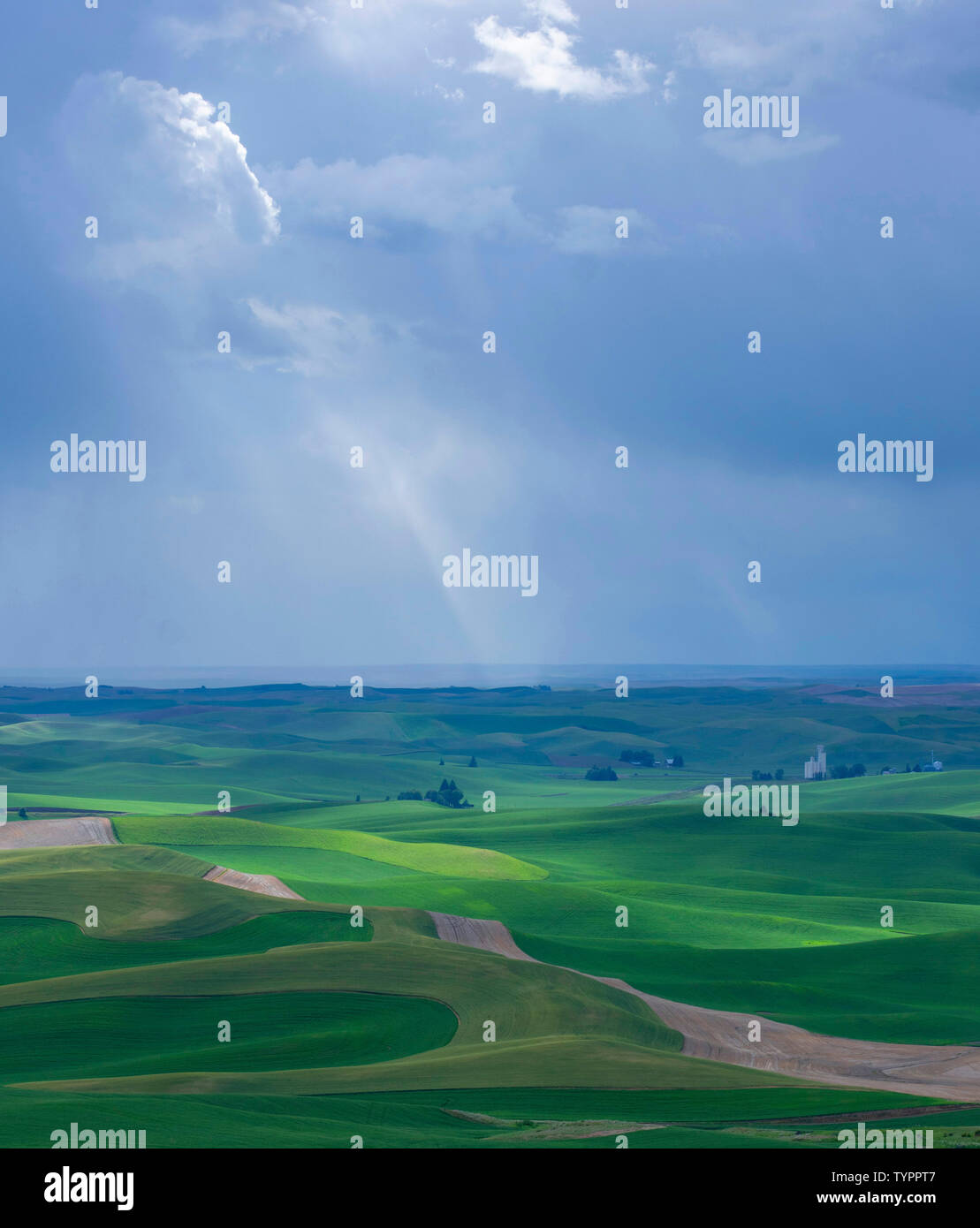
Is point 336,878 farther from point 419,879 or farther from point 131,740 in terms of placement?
point 131,740

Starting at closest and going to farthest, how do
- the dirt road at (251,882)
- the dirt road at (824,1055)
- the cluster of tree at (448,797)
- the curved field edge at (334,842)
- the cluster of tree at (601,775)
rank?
the dirt road at (824,1055)
the dirt road at (251,882)
the curved field edge at (334,842)
the cluster of tree at (448,797)
the cluster of tree at (601,775)

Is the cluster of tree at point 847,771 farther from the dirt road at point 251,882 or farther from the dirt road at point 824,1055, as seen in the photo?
the dirt road at point 824,1055

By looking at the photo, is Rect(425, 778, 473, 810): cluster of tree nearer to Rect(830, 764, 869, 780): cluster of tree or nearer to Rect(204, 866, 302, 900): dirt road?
Rect(830, 764, 869, 780): cluster of tree

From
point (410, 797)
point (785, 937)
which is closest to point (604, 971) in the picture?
point (785, 937)

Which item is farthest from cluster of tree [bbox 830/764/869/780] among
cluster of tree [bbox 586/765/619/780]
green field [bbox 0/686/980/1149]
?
green field [bbox 0/686/980/1149]

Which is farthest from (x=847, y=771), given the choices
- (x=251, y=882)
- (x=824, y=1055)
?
(x=824, y=1055)

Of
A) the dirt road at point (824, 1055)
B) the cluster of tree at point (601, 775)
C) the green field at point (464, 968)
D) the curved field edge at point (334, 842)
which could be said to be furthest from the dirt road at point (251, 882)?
the cluster of tree at point (601, 775)

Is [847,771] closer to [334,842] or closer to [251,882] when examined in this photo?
[334,842]
